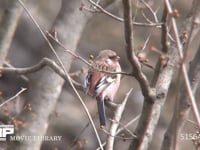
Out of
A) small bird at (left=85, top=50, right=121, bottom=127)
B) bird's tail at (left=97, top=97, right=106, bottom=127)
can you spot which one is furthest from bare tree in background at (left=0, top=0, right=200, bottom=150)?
small bird at (left=85, top=50, right=121, bottom=127)

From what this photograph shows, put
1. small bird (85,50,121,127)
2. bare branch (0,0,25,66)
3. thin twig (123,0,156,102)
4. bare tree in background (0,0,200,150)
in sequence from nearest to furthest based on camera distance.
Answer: thin twig (123,0,156,102), bare tree in background (0,0,200,150), bare branch (0,0,25,66), small bird (85,50,121,127)

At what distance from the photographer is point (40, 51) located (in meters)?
12.0

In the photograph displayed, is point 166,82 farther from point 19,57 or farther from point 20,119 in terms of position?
point 19,57

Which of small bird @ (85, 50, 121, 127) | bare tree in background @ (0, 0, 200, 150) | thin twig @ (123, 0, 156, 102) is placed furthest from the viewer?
small bird @ (85, 50, 121, 127)

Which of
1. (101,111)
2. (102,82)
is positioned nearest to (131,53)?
(101,111)

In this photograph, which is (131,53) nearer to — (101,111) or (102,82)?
(101,111)

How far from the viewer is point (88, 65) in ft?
12.9

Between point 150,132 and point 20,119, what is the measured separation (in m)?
2.67

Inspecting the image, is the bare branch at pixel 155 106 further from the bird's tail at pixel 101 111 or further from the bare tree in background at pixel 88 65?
the bird's tail at pixel 101 111

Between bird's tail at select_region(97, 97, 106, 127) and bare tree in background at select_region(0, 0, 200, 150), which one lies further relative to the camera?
bird's tail at select_region(97, 97, 106, 127)

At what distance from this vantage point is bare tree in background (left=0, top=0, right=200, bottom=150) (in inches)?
129

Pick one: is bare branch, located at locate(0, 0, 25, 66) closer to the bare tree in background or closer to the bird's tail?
the bare tree in background

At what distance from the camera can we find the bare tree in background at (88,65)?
329 cm

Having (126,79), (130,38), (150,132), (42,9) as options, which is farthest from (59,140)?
(130,38)
